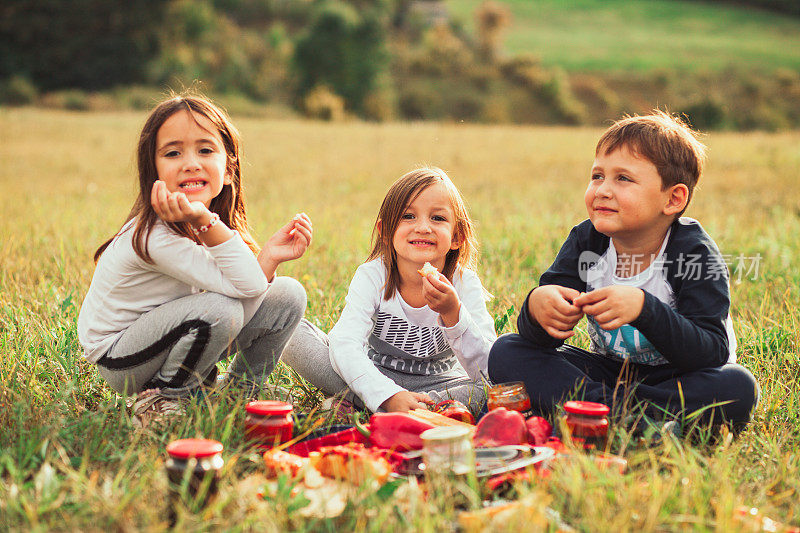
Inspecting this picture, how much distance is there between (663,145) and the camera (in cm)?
233

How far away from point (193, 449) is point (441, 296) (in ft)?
3.52

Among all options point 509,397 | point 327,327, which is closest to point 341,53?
point 327,327

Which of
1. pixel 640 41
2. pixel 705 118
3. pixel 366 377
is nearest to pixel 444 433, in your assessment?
pixel 366 377

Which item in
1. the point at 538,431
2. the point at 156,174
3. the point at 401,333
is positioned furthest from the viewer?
the point at 401,333

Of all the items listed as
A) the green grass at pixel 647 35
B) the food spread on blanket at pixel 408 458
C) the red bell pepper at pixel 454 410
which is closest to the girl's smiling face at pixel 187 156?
the food spread on blanket at pixel 408 458

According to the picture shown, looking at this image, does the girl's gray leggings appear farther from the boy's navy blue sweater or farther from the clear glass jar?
the boy's navy blue sweater

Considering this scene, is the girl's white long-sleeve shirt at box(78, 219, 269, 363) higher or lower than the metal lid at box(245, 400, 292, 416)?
higher

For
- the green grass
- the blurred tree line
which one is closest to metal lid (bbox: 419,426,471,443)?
the blurred tree line

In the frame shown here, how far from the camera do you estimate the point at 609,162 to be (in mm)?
2367

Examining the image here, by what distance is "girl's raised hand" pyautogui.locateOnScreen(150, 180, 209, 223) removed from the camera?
2.20 m

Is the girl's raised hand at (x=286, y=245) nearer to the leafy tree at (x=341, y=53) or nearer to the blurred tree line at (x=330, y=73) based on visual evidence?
the blurred tree line at (x=330, y=73)

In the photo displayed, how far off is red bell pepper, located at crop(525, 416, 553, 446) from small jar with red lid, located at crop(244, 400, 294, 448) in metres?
0.69

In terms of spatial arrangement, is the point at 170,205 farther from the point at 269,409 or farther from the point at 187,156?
the point at 269,409

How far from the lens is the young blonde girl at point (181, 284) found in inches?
92.9
